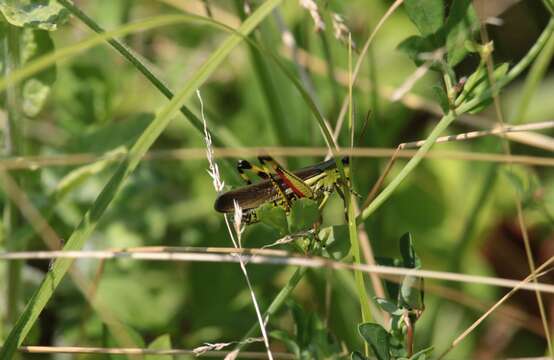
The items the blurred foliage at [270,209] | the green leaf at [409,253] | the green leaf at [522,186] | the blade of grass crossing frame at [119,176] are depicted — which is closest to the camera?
the blade of grass crossing frame at [119,176]

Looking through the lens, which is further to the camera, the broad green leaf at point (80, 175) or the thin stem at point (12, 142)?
the broad green leaf at point (80, 175)

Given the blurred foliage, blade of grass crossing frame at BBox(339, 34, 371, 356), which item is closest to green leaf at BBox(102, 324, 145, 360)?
the blurred foliage

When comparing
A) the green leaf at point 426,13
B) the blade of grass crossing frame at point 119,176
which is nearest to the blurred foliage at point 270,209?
the green leaf at point 426,13

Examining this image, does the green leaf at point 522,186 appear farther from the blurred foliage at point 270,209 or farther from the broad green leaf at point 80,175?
the broad green leaf at point 80,175

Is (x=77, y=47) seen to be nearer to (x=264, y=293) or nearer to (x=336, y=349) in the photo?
(x=336, y=349)

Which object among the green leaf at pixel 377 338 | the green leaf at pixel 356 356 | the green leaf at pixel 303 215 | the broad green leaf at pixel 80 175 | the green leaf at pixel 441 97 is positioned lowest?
the green leaf at pixel 356 356

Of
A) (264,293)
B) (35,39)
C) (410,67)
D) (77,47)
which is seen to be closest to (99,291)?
(264,293)

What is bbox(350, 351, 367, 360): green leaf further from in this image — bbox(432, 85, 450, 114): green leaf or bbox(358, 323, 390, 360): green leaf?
bbox(432, 85, 450, 114): green leaf
